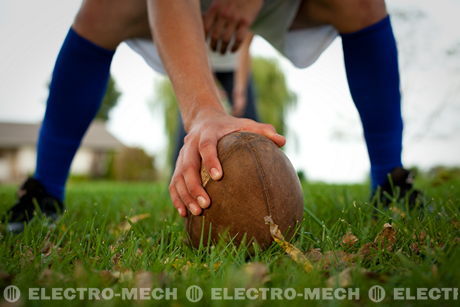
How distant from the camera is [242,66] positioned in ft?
12.8

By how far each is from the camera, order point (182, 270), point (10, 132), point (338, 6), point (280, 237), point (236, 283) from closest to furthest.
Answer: point (236, 283) < point (182, 270) < point (280, 237) < point (338, 6) < point (10, 132)

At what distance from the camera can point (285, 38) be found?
229 centimetres

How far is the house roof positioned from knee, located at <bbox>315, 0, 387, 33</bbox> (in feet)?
92.9

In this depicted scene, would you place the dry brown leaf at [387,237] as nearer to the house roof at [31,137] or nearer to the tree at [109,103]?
the house roof at [31,137]

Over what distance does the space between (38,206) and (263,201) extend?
1.28 meters

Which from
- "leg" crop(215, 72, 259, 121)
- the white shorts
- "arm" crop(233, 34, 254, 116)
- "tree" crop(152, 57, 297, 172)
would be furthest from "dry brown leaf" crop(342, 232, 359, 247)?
"tree" crop(152, 57, 297, 172)

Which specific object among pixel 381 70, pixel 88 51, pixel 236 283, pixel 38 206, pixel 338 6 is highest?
pixel 338 6

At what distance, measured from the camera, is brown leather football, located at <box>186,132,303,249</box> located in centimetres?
120

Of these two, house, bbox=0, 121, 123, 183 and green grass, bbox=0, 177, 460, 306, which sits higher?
green grass, bbox=0, 177, 460, 306

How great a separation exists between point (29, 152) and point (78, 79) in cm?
2936

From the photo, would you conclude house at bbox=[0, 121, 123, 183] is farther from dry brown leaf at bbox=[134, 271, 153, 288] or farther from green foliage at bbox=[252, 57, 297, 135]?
dry brown leaf at bbox=[134, 271, 153, 288]

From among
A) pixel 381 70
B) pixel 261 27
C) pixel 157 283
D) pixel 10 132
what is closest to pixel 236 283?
pixel 157 283

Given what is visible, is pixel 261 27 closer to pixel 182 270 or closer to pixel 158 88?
pixel 182 270

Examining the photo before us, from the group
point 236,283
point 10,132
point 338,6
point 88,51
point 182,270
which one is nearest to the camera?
point 236,283
